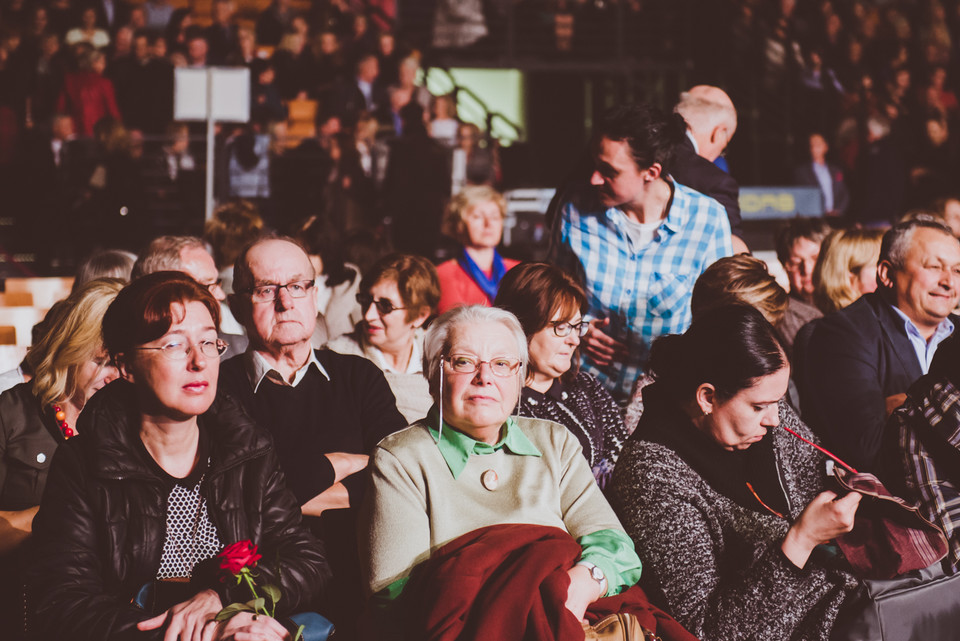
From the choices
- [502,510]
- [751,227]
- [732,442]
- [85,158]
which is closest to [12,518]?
[502,510]

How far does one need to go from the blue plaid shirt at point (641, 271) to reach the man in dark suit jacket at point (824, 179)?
750cm

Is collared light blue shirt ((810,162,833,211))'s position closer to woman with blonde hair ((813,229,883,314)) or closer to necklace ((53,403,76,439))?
Answer: woman with blonde hair ((813,229,883,314))

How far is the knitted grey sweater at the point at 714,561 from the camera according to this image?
253 cm

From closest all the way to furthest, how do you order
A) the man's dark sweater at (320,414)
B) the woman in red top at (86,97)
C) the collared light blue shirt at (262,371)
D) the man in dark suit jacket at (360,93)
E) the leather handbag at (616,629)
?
1. the leather handbag at (616,629)
2. the man's dark sweater at (320,414)
3. the collared light blue shirt at (262,371)
4. the woman in red top at (86,97)
5. the man in dark suit jacket at (360,93)

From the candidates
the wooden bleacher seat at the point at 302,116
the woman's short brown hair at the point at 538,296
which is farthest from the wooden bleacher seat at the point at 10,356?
the wooden bleacher seat at the point at 302,116

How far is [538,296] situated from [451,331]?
28.5 inches

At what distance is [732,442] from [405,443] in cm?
82

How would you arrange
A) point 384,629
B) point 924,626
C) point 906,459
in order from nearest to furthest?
point 384,629 → point 924,626 → point 906,459

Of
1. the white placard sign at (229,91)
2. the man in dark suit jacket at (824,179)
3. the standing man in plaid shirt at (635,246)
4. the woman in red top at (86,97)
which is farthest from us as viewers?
the man in dark suit jacket at (824,179)

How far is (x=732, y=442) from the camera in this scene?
2777 millimetres

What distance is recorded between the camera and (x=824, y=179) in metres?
11.2

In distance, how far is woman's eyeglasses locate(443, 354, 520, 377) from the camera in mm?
2605

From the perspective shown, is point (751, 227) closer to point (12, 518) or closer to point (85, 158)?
point (85, 158)

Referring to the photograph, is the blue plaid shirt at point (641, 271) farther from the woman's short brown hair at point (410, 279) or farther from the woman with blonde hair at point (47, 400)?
the woman with blonde hair at point (47, 400)
